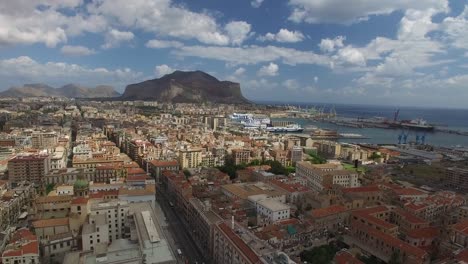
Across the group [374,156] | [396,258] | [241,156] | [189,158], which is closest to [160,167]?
[189,158]

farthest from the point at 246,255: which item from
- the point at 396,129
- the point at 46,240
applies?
the point at 396,129

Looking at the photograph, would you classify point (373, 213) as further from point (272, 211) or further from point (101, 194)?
point (101, 194)

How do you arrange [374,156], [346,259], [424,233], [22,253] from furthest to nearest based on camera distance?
1. [374,156]
2. [424,233]
3. [346,259]
4. [22,253]

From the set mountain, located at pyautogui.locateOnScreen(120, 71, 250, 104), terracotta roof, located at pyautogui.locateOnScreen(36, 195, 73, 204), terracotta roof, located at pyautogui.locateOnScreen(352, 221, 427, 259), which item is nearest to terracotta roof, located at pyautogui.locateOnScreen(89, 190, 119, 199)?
terracotta roof, located at pyautogui.locateOnScreen(36, 195, 73, 204)

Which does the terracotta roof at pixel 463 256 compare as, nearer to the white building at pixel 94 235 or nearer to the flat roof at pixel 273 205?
the flat roof at pixel 273 205

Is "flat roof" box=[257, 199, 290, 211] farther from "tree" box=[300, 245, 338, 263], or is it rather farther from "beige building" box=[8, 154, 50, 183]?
"beige building" box=[8, 154, 50, 183]

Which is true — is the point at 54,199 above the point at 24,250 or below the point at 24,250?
above

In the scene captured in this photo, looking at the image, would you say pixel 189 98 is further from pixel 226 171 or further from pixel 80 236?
pixel 80 236

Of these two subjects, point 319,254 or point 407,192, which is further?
point 407,192
